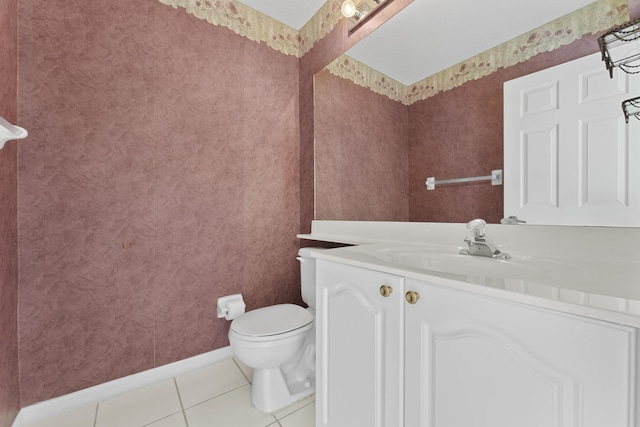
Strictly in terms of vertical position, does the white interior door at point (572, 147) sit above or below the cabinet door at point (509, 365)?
above

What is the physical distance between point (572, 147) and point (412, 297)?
71 centimetres

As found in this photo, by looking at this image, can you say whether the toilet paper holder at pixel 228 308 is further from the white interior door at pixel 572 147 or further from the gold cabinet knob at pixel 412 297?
the white interior door at pixel 572 147

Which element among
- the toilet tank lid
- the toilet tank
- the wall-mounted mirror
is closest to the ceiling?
the wall-mounted mirror

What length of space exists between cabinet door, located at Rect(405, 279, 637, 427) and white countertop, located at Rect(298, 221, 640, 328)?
33 mm

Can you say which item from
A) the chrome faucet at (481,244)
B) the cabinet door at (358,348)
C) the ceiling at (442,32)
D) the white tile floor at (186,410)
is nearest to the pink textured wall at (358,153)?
the ceiling at (442,32)

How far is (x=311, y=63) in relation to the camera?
1894 mm

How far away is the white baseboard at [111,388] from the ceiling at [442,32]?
1.98m

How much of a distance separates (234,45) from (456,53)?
4.46ft

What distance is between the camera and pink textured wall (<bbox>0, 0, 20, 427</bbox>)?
1.02 metres

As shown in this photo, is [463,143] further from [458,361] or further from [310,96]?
[310,96]

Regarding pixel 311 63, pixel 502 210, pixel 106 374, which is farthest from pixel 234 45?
pixel 106 374

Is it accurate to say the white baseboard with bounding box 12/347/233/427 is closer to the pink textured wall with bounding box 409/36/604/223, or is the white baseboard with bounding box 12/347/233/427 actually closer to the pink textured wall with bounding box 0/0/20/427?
the pink textured wall with bounding box 0/0/20/427

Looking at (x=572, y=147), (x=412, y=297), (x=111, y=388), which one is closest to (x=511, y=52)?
(x=572, y=147)

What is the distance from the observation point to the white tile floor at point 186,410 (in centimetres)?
119
